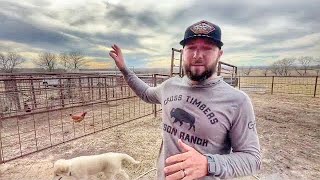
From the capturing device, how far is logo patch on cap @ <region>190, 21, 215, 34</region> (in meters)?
1.52

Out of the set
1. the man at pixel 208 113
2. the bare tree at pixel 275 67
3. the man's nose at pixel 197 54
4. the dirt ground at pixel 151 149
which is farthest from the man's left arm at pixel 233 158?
the bare tree at pixel 275 67

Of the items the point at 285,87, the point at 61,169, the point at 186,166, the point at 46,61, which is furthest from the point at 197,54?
the point at 46,61

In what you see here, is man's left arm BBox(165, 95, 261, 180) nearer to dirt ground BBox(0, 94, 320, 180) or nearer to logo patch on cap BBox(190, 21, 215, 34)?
logo patch on cap BBox(190, 21, 215, 34)

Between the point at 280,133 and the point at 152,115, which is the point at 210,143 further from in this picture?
the point at 152,115

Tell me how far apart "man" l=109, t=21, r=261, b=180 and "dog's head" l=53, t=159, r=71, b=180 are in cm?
259

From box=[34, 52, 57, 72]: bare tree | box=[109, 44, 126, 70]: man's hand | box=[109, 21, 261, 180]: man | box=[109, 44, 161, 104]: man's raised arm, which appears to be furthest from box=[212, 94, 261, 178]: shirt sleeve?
box=[34, 52, 57, 72]: bare tree

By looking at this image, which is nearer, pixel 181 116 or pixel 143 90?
pixel 181 116

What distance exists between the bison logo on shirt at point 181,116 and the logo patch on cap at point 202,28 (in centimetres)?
50

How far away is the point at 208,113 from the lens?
1.50 metres

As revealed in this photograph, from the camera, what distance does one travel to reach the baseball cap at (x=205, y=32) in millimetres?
1513

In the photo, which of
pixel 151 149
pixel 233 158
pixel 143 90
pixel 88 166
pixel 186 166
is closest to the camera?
pixel 186 166

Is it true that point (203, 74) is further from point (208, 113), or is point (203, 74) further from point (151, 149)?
point (151, 149)

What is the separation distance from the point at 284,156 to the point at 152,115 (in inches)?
189

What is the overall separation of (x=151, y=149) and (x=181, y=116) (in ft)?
14.1
